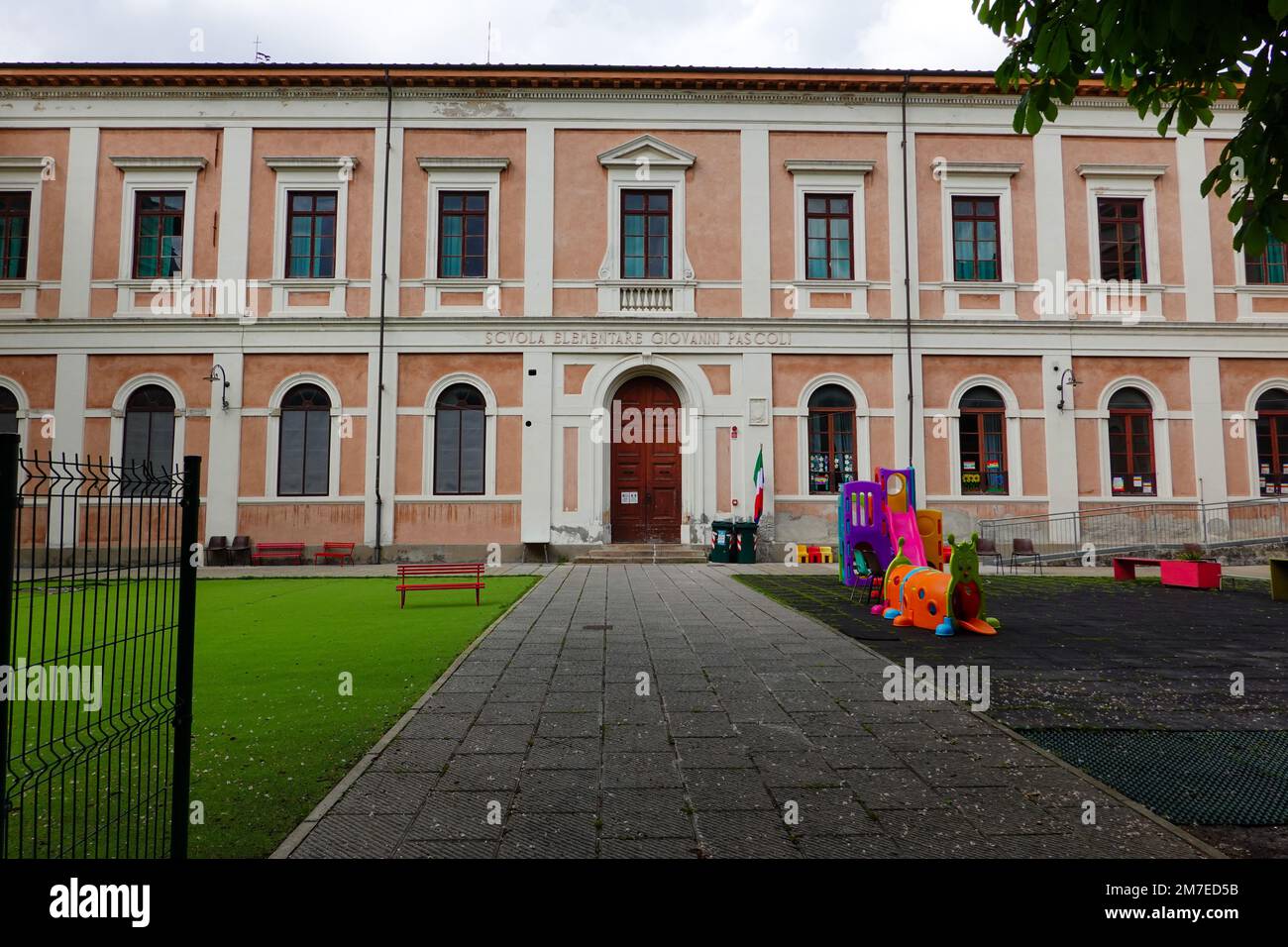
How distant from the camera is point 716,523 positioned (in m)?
17.7

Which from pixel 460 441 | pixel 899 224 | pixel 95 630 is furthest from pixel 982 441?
pixel 95 630

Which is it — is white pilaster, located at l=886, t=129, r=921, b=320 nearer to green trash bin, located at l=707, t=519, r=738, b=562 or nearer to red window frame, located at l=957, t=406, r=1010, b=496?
red window frame, located at l=957, t=406, r=1010, b=496

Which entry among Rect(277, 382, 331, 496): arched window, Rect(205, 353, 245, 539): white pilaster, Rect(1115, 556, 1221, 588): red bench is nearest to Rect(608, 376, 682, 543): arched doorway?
Rect(277, 382, 331, 496): arched window

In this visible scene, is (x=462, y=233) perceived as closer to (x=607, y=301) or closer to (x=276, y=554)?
(x=607, y=301)

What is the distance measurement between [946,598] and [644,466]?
1164 cm

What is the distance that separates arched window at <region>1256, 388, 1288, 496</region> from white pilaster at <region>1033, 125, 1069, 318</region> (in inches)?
231

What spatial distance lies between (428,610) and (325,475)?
996cm

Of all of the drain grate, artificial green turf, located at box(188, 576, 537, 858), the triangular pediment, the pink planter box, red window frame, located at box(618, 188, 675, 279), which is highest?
the triangular pediment

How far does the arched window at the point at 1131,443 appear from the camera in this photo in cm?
1902

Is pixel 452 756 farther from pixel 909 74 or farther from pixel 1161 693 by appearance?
pixel 909 74

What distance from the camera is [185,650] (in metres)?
2.97

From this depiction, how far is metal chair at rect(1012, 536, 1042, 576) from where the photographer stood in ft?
56.5

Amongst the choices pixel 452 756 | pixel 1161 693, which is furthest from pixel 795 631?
pixel 452 756

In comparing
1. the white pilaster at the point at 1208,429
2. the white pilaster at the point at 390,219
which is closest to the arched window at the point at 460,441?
the white pilaster at the point at 390,219
